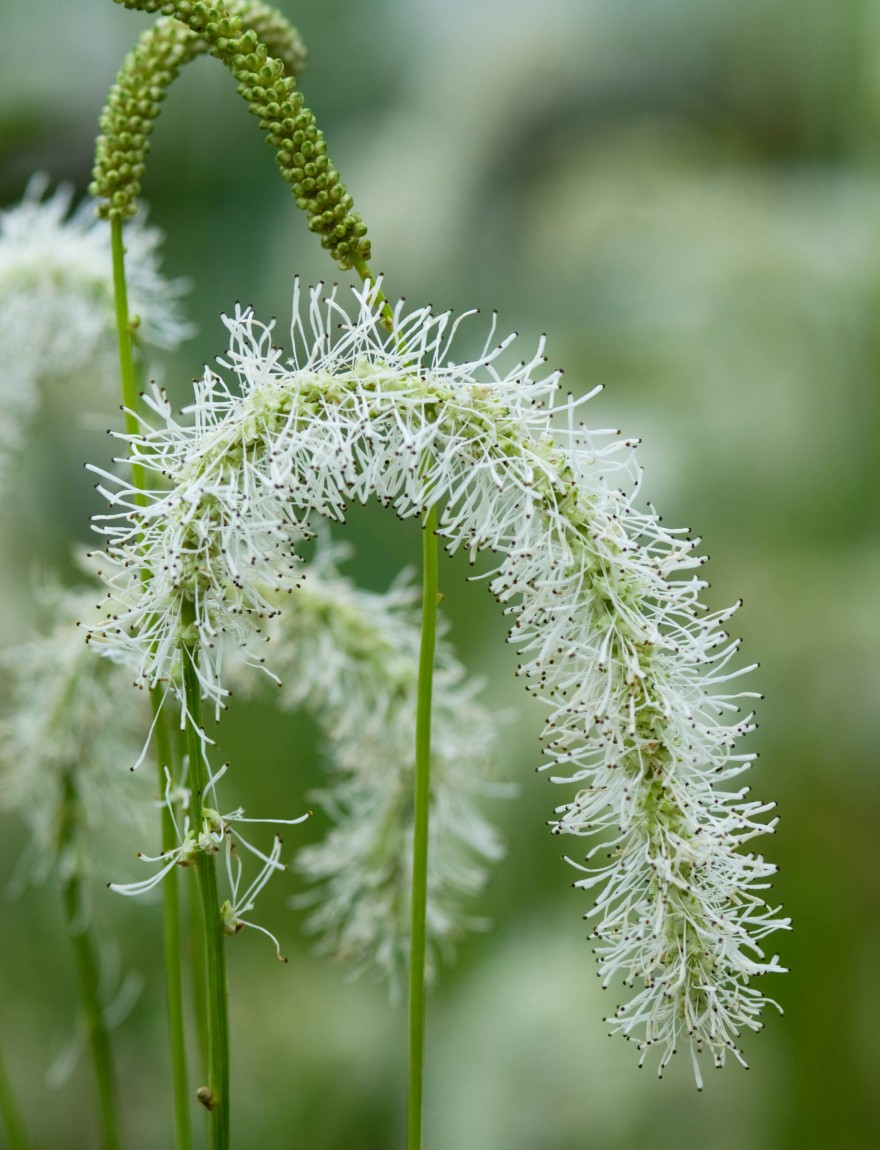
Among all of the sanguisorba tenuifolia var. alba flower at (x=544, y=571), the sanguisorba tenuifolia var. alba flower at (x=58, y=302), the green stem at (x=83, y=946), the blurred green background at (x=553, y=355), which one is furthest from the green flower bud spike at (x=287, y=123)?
the blurred green background at (x=553, y=355)

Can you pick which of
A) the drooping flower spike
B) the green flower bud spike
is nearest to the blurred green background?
the drooping flower spike

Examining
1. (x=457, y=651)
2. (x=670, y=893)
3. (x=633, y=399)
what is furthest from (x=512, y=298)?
(x=670, y=893)

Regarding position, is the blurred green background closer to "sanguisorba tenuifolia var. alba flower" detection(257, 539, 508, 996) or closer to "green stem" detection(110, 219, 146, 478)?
"sanguisorba tenuifolia var. alba flower" detection(257, 539, 508, 996)

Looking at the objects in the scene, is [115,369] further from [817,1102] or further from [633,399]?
[817,1102]

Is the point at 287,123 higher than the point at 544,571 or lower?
higher

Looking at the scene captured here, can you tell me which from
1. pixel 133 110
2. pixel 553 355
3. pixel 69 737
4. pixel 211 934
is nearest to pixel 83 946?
pixel 69 737

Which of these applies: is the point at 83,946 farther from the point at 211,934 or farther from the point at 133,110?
the point at 133,110

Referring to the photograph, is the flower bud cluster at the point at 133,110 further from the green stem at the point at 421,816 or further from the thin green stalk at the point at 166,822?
the green stem at the point at 421,816
